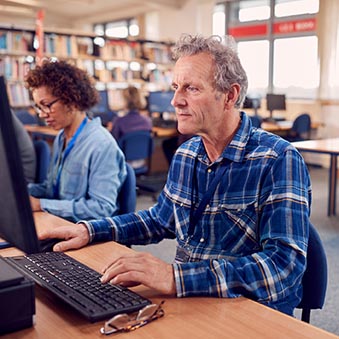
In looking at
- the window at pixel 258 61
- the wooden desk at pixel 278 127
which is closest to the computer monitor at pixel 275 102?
the wooden desk at pixel 278 127

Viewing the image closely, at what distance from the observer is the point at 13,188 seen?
2.48ft

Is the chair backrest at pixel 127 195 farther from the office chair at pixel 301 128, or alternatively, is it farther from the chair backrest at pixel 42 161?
the office chair at pixel 301 128

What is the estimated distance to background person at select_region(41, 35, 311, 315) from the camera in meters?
1.07

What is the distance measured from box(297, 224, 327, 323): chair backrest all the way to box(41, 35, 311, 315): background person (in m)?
0.04

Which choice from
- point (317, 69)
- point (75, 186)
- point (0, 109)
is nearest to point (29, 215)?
point (0, 109)

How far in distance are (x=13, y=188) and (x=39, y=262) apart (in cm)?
50

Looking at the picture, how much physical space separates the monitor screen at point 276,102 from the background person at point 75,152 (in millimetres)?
5520

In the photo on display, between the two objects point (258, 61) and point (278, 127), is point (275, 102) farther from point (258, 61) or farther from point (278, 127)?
point (258, 61)

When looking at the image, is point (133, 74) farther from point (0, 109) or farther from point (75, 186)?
point (0, 109)

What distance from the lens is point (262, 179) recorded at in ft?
4.09

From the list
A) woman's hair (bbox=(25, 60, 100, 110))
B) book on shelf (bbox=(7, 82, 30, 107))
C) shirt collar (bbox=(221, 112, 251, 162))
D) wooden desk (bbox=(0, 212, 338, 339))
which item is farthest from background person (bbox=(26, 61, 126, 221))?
book on shelf (bbox=(7, 82, 30, 107))

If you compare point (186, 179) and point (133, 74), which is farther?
point (133, 74)

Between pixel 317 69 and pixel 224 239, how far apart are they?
663cm

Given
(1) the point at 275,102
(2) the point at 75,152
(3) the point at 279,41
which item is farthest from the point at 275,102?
(2) the point at 75,152
